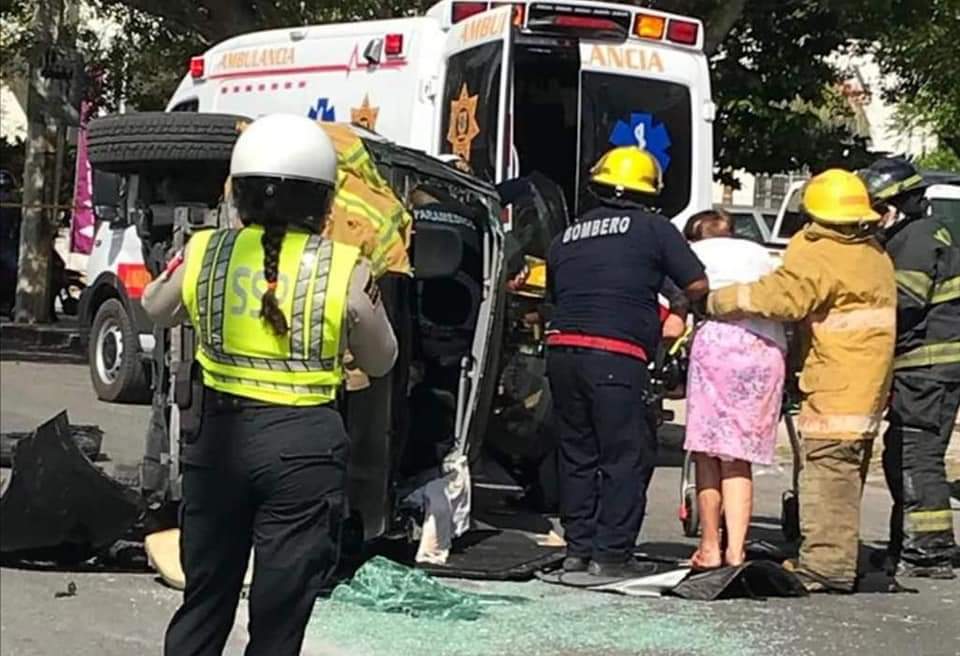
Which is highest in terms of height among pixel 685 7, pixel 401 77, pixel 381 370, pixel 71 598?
pixel 685 7

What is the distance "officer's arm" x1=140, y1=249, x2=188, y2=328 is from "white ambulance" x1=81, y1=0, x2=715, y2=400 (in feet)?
17.9

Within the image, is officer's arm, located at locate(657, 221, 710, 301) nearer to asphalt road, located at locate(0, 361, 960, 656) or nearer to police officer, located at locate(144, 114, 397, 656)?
asphalt road, located at locate(0, 361, 960, 656)

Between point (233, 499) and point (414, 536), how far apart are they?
3074 mm

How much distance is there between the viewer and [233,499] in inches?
176

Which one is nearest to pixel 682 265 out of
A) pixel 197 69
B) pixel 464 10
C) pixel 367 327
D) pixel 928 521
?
pixel 928 521

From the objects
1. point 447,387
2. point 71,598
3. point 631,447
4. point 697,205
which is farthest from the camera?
point 697,205

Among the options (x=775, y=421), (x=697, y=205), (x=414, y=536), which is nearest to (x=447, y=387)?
(x=414, y=536)

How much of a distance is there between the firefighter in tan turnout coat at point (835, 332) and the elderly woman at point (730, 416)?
138 millimetres

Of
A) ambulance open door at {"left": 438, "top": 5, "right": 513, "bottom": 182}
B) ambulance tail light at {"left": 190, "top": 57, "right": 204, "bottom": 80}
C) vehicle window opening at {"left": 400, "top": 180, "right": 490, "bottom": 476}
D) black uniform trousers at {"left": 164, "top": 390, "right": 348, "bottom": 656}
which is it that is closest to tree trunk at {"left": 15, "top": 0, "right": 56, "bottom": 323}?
ambulance tail light at {"left": 190, "top": 57, "right": 204, "bottom": 80}

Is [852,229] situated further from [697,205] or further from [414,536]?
[697,205]

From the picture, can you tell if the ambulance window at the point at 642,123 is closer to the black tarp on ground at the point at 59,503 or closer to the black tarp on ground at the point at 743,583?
the black tarp on ground at the point at 743,583

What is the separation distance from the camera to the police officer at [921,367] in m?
Answer: 7.89

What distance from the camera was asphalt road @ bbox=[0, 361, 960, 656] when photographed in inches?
244

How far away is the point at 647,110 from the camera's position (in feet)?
36.3
